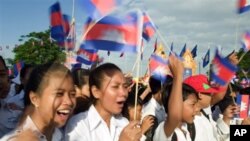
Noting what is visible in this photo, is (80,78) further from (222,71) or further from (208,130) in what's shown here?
(222,71)

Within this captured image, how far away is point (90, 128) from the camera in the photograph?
9.23ft

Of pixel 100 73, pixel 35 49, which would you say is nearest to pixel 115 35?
pixel 100 73

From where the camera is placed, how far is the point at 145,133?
12.2 feet

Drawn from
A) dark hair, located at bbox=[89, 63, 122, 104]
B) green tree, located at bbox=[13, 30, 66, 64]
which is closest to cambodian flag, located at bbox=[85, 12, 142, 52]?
dark hair, located at bbox=[89, 63, 122, 104]

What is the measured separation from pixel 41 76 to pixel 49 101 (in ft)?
0.59

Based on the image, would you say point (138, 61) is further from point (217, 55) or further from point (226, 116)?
point (217, 55)

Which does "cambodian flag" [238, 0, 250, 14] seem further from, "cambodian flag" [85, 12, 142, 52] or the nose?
the nose

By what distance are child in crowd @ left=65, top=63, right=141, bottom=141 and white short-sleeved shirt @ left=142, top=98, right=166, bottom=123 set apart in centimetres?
145

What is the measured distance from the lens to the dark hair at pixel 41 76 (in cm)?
252

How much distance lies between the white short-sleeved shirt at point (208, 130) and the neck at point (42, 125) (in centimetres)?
156

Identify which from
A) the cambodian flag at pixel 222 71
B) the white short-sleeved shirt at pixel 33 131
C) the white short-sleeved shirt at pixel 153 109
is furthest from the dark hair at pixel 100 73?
the cambodian flag at pixel 222 71

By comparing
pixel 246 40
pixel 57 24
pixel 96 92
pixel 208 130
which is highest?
pixel 57 24

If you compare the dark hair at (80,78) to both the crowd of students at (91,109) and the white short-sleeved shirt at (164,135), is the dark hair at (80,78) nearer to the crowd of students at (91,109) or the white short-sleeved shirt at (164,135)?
the crowd of students at (91,109)

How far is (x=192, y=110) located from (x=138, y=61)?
30.7 inches
